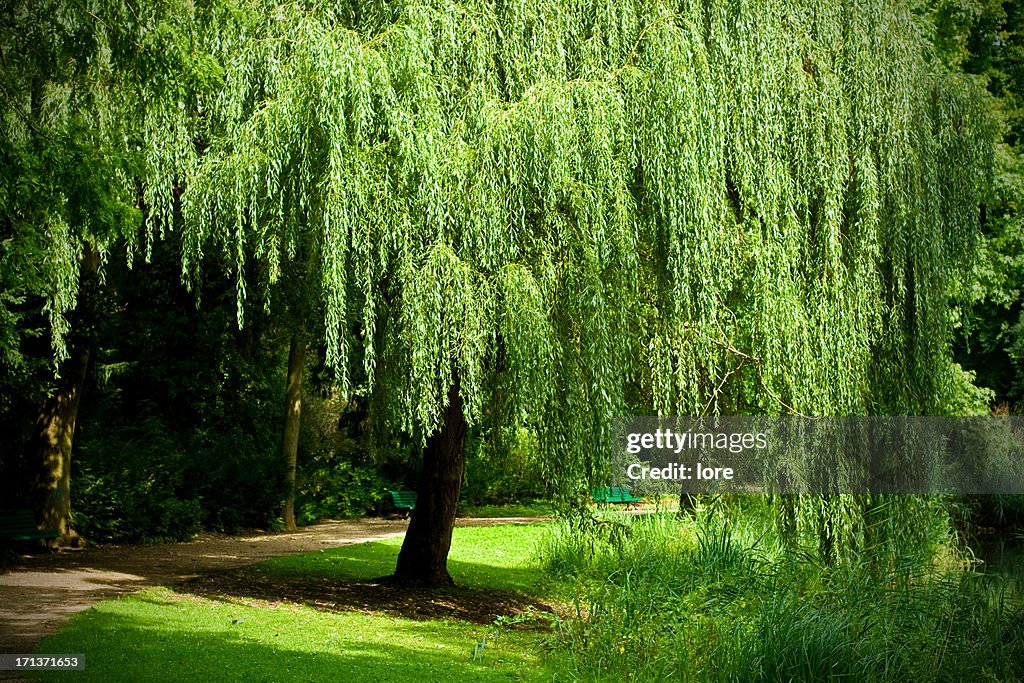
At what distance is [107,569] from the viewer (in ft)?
35.5

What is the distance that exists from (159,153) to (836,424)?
20.2ft

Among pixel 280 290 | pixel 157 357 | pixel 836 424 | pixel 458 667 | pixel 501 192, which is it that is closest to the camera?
pixel 458 667

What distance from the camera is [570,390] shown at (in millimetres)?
7559

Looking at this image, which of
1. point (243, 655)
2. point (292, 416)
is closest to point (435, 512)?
point (243, 655)

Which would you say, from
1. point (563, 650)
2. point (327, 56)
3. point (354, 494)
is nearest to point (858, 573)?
point (563, 650)

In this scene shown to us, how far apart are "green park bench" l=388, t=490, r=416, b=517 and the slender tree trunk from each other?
2.27 m

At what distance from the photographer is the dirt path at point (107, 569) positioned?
7.75 metres

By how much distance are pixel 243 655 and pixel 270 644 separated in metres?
0.46

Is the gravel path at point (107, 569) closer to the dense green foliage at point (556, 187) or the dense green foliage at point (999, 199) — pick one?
the dense green foliage at point (556, 187)

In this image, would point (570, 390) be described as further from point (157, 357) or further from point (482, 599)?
point (157, 357)

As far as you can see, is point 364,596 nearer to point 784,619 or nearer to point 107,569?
point 107,569

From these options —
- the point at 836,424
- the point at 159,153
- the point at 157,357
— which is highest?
the point at 159,153

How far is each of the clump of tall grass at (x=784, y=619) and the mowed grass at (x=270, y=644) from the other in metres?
0.76

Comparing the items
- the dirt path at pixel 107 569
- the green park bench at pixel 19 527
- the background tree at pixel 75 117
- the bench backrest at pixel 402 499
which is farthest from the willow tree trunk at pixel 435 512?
the bench backrest at pixel 402 499
